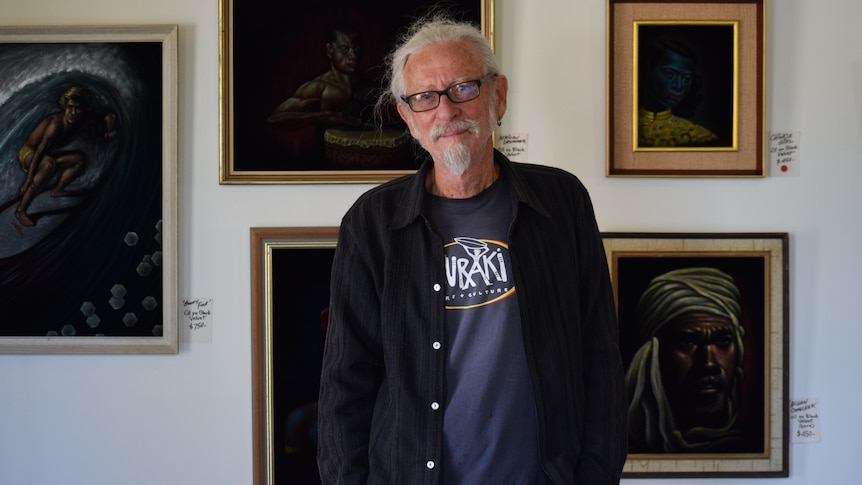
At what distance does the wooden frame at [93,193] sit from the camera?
6.61ft

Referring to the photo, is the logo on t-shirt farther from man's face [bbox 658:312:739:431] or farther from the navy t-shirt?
man's face [bbox 658:312:739:431]

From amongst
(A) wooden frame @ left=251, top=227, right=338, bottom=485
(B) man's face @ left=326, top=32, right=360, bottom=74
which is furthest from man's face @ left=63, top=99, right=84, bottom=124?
(B) man's face @ left=326, top=32, right=360, bottom=74

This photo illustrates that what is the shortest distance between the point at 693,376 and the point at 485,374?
877 mm

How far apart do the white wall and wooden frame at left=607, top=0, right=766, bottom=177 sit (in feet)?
0.16

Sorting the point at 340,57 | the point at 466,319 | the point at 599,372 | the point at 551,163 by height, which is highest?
the point at 340,57

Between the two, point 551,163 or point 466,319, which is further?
point 551,163

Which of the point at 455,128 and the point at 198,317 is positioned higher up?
the point at 455,128

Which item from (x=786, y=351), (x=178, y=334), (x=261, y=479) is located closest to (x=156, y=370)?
(x=178, y=334)

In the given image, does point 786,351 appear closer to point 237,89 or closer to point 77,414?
point 237,89

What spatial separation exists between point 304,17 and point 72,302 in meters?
0.96

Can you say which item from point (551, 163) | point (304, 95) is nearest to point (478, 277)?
point (551, 163)

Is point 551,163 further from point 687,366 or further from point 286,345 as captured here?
point 286,345

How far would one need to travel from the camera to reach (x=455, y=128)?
1411 millimetres

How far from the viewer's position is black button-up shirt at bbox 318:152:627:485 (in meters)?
1.37
